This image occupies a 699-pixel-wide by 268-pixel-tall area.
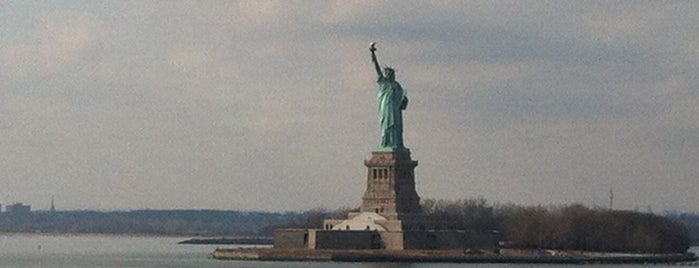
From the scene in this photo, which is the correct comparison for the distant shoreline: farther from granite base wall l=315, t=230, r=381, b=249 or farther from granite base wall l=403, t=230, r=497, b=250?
granite base wall l=403, t=230, r=497, b=250

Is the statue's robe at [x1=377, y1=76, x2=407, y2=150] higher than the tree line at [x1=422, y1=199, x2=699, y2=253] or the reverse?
higher

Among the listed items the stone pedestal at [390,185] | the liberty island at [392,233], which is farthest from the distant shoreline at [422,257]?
the stone pedestal at [390,185]

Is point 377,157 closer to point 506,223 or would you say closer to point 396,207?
Result: point 396,207

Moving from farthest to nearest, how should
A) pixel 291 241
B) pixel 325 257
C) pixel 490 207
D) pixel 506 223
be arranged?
pixel 490 207
pixel 506 223
pixel 291 241
pixel 325 257

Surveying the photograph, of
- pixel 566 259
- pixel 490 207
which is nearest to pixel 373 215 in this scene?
pixel 566 259

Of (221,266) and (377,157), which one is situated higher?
(377,157)

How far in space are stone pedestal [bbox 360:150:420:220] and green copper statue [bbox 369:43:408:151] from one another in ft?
2.43

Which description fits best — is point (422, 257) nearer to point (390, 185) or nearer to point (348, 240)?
point (348, 240)

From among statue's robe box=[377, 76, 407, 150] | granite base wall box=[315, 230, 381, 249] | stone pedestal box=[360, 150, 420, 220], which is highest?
statue's robe box=[377, 76, 407, 150]

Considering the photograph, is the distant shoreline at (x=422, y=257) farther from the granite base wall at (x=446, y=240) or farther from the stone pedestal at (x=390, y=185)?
the stone pedestal at (x=390, y=185)

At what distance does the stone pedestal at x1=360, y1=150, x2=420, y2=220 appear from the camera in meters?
82.6

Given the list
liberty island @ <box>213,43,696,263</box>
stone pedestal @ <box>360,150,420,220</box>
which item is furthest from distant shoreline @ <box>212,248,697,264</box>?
stone pedestal @ <box>360,150,420,220</box>

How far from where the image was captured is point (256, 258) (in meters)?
82.5

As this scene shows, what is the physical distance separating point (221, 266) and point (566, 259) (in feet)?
54.9
